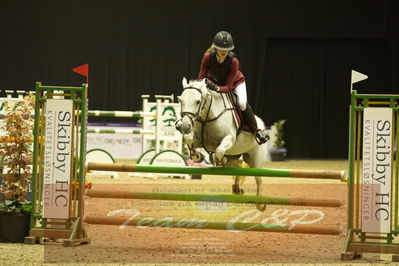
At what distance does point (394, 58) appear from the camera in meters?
16.5

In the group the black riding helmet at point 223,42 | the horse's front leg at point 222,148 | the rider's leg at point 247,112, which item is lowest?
the horse's front leg at point 222,148

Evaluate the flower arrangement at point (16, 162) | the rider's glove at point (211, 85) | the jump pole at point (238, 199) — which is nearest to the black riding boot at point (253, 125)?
the rider's glove at point (211, 85)

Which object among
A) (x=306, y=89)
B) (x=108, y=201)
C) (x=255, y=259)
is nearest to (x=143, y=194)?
(x=255, y=259)

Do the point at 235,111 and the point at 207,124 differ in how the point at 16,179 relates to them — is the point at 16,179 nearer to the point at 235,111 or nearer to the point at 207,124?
the point at 207,124

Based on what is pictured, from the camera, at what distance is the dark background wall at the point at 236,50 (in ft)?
50.7

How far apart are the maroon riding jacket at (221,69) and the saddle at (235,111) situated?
0.25ft

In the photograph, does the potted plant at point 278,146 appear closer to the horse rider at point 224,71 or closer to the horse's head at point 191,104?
the horse rider at point 224,71

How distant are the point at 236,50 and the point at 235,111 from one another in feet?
36.0

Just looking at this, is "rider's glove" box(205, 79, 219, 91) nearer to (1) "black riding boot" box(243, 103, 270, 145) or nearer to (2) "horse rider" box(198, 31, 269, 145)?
(2) "horse rider" box(198, 31, 269, 145)

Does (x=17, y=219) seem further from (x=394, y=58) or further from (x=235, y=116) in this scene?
(x=394, y=58)

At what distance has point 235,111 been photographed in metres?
5.25

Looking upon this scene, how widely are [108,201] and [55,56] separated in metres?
8.63

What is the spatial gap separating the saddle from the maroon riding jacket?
0.08 metres

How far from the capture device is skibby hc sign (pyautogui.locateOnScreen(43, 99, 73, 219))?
4.94 meters
